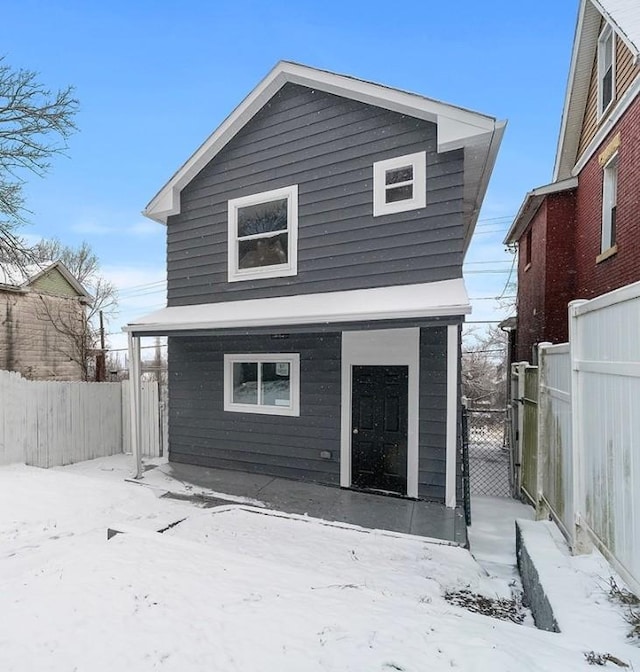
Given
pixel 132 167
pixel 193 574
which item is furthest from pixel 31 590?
pixel 132 167

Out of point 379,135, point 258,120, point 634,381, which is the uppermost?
point 258,120

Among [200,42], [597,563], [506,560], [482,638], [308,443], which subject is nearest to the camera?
[482,638]

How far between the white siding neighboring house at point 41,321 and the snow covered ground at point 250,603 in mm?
10839

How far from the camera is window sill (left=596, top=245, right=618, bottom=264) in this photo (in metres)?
7.52

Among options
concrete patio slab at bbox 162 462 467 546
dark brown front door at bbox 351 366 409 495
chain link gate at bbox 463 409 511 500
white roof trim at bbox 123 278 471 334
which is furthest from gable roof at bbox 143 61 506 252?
concrete patio slab at bbox 162 462 467 546

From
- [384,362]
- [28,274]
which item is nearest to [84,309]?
[28,274]

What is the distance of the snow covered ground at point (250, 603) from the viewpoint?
232cm

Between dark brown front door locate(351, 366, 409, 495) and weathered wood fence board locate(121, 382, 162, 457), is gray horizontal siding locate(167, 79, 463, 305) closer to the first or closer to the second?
dark brown front door locate(351, 366, 409, 495)

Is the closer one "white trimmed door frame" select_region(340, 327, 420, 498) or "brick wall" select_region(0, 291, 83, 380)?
"white trimmed door frame" select_region(340, 327, 420, 498)

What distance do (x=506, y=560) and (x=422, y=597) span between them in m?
1.80

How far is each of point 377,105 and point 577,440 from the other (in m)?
5.32

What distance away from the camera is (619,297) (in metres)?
2.66

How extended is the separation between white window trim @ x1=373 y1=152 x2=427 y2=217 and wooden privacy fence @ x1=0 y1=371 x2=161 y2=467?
598 cm

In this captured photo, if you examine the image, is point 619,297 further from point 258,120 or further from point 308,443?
point 258,120
